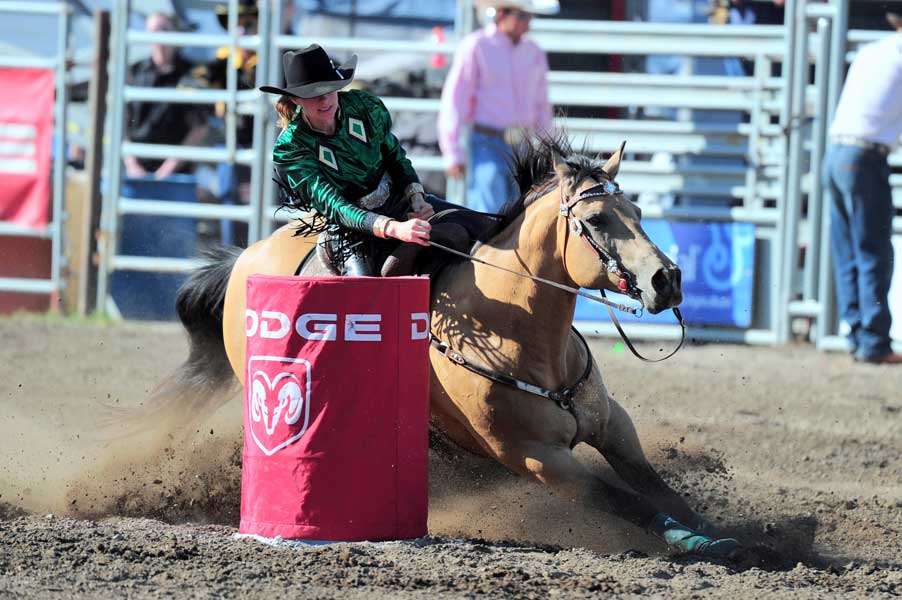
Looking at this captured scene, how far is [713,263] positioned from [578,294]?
5.80m

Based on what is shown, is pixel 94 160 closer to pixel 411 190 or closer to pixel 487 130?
pixel 487 130

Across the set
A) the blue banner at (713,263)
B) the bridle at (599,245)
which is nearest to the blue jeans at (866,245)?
the blue banner at (713,263)

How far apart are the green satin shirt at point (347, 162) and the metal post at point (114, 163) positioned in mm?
6434

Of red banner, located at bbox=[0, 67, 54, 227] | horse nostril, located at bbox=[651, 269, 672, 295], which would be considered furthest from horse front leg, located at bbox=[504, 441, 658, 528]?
red banner, located at bbox=[0, 67, 54, 227]

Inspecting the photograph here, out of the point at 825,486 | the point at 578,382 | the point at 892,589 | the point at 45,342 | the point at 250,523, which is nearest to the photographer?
the point at 892,589

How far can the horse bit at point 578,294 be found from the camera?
4578mm

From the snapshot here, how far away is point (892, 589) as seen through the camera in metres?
4.20

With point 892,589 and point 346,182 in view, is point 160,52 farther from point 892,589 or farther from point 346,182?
point 892,589

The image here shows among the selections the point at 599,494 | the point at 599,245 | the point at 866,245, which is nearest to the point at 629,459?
the point at 599,494

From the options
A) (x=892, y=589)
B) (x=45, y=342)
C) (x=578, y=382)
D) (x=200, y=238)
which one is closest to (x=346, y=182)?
(x=578, y=382)

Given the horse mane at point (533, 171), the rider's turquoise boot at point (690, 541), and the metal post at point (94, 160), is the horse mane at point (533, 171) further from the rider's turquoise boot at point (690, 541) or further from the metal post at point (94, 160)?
the metal post at point (94, 160)

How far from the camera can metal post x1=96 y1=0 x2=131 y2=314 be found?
11359 millimetres

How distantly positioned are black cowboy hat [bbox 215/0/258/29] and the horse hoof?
8044mm

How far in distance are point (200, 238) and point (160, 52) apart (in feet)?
5.68
